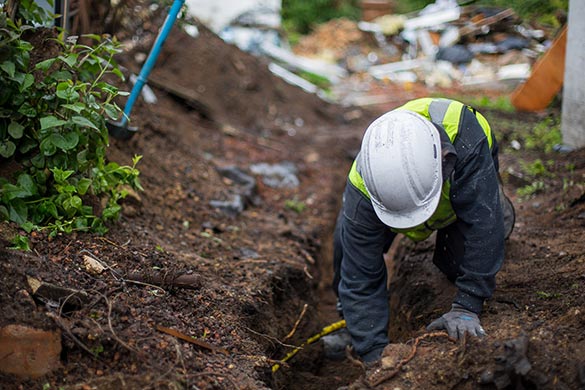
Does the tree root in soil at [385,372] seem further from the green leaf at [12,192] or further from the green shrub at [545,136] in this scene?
the green shrub at [545,136]

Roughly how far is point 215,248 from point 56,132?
1604 millimetres

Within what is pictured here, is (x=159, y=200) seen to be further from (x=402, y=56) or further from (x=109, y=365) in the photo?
(x=402, y=56)

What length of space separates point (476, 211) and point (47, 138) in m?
2.26

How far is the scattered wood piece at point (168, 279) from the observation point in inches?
134

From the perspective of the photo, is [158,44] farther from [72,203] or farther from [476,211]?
[476,211]

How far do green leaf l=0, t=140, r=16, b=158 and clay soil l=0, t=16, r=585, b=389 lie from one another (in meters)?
0.51

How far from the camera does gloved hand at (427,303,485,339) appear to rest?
3201 mm

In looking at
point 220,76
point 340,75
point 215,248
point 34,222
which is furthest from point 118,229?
point 340,75

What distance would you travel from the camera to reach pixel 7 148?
11.3 feet

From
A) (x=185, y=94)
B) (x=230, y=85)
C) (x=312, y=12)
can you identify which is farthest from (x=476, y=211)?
(x=312, y=12)

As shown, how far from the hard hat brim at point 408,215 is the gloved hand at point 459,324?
582 millimetres

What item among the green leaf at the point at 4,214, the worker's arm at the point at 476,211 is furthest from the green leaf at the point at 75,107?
the worker's arm at the point at 476,211

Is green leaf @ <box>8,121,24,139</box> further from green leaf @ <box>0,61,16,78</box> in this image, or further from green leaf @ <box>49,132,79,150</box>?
green leaf @ <box>0,61,16,78</box>

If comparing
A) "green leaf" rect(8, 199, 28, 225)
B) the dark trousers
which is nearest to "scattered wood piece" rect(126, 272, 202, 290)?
"green leaf" rect(8, 199, 28, 225)
